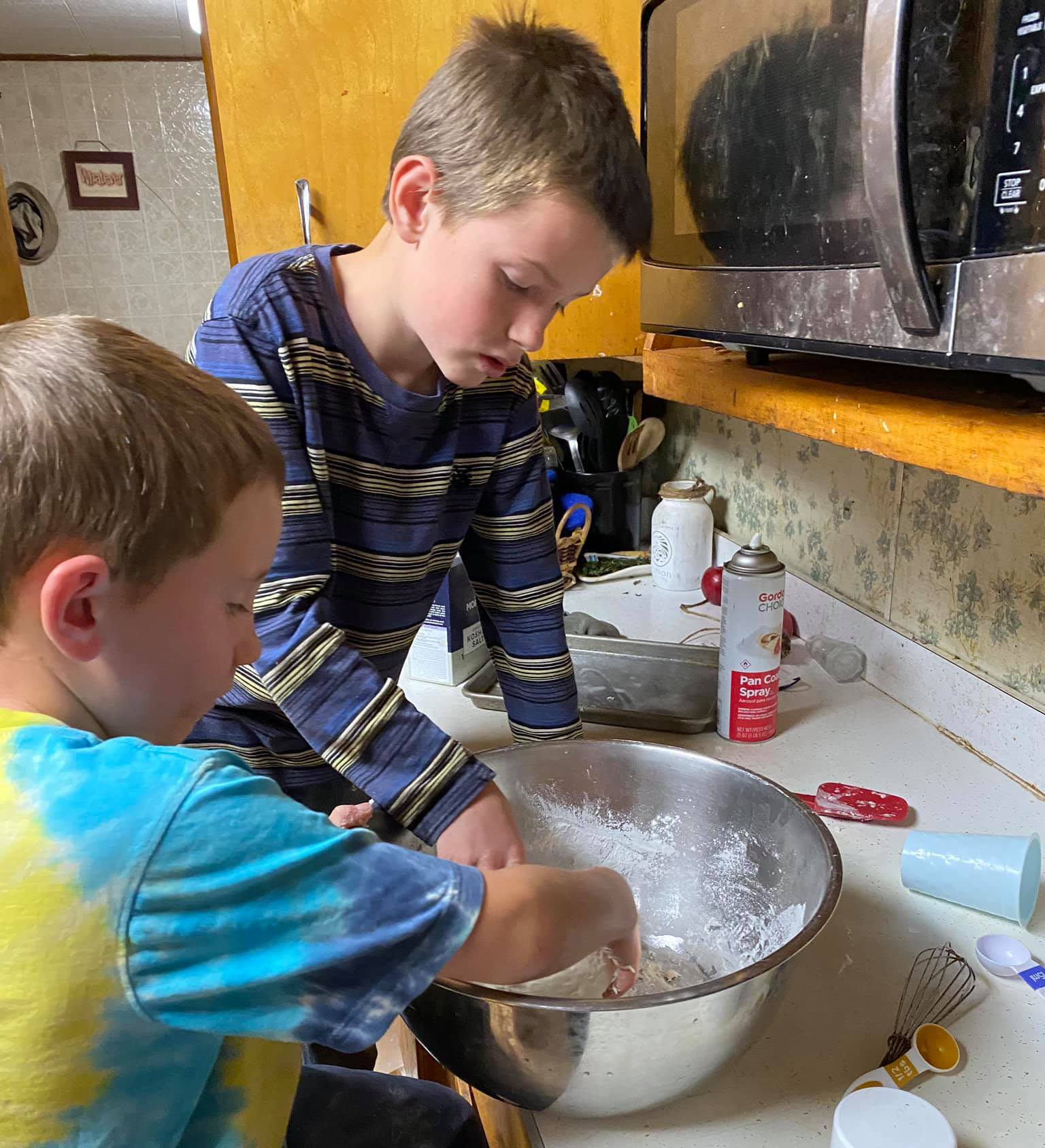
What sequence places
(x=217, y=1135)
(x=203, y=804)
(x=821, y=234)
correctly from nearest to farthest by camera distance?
(x=203, y=804) → (x=217, y=1135) → (x=821, y=234)

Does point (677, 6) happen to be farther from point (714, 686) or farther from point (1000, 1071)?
point (1000, 1071)

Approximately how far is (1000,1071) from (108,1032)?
55cm

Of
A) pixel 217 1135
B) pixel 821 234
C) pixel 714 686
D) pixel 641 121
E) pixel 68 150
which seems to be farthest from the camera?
pixel 68 150

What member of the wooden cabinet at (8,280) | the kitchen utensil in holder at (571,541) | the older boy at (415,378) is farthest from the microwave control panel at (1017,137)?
the wooden cabinet at (8,280)

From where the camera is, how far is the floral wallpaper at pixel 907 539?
0.93 metres

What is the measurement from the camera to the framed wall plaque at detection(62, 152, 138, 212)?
3025 mm

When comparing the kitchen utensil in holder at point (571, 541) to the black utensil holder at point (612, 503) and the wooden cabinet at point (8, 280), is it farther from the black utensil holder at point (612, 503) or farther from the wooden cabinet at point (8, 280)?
the wooden cabinet at point (8, 280)

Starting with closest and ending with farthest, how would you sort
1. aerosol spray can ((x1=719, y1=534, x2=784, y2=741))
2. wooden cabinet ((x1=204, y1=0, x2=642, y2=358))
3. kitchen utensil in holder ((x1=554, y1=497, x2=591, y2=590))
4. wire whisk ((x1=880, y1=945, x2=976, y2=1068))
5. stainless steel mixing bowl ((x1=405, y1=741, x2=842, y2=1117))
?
stainless steel mixing bowl ((x1=405, y1=741, x2=842, y2=1117))
wire whisk ((x1=880, y1=945, x2=976, y2=1068))
aerosol spray can ((x1=719, y1=534, x2=784, y2=741))
wooden cabinet ((x1=204, y1=0, x2=642, y2=358))
kitchen utensil in holder ((x1=554, y1=497, x2=591, y2=590))

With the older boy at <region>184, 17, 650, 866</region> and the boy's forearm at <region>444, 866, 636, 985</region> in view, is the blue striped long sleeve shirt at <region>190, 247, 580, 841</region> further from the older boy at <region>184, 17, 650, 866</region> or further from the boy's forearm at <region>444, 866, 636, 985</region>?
the boy's forearm at <region>444, 866, 636, 985</region>

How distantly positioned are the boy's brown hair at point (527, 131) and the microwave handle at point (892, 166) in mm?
213

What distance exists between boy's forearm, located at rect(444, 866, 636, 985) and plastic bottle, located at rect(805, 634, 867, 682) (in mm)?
688

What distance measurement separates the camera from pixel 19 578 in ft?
1.40

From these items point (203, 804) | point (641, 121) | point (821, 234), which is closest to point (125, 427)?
point (203, 804)

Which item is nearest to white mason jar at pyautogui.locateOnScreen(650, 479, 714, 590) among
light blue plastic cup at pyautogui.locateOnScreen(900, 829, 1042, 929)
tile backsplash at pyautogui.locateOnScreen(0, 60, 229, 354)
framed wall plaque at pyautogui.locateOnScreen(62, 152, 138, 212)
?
light blue plastic cup at pyautogui.locateOnScreen(900, 829, 1042, 929)
